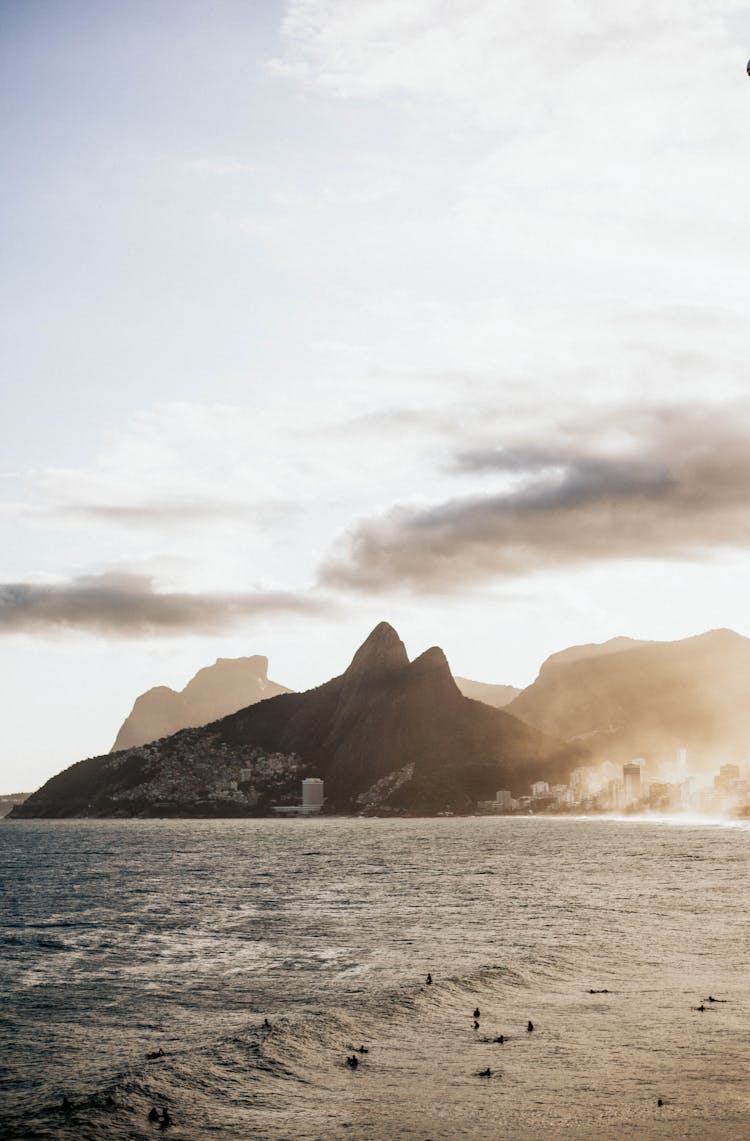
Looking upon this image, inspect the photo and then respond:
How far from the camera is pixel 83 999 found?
71312 millimetres

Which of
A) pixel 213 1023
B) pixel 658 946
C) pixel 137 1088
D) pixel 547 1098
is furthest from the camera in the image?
pixel 658 946

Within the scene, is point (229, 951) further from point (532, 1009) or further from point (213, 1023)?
point (532, 1009)

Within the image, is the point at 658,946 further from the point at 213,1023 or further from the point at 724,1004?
the point at 213,1023

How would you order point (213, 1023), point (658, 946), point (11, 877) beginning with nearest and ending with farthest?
1. point (213, 1023)
2. point (658, 946)
3. point (11, 877)

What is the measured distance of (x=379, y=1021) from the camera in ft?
205

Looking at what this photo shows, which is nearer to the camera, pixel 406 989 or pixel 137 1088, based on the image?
pixel 137 1088

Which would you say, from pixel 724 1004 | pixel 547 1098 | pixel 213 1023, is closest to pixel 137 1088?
pixel 213 1023

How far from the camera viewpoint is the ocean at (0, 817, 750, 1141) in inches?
1772

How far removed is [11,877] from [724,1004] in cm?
14809

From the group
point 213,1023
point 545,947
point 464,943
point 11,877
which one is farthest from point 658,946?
point 11,877

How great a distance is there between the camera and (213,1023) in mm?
62438

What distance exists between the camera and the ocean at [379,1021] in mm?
45000

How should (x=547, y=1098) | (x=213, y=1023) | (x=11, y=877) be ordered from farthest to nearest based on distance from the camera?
(x=11, y=877)
(x=213, y=1023)
(x=547, y=1098)

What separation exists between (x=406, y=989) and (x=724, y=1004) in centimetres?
2030
